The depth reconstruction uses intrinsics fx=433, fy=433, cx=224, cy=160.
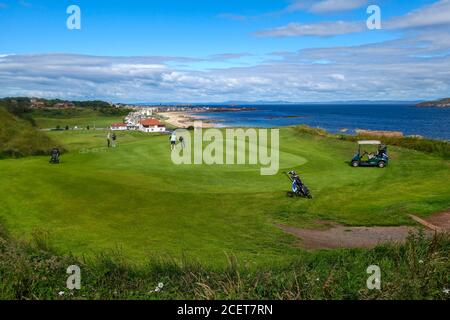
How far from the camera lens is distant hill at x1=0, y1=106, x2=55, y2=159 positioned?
4122 cm

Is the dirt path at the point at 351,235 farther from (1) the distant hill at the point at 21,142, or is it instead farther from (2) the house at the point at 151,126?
(2) the house at the point at 151,126

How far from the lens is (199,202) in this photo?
22.3 meters

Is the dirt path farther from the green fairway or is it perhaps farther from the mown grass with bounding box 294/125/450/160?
the mown grass with bounding box 294/125/450/160

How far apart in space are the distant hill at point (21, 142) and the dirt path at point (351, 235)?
3201 cm

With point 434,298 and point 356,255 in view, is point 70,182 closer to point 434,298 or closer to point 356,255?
point 356,255

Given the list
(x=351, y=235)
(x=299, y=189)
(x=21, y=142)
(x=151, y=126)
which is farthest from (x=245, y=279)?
(x=151, y=126)

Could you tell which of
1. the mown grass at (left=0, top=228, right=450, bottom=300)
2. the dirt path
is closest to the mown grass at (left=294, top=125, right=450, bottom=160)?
the dirt path

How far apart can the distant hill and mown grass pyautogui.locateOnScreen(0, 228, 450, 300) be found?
33644 mm

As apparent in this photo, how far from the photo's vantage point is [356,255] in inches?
455

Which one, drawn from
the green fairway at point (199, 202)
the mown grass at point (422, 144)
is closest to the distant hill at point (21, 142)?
the green fairway at point (199, 202)

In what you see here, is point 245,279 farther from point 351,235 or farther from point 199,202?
point 199,202

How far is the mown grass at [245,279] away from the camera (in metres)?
8.28

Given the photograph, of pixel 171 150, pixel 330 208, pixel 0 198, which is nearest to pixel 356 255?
pixel 330 208
